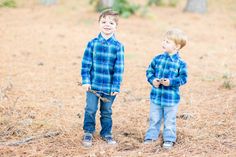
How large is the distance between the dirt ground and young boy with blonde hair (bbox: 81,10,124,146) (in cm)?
62

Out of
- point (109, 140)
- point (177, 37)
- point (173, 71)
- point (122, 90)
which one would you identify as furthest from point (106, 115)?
point (122, 90)

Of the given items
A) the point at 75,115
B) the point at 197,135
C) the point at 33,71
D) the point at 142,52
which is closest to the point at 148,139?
the point at 197,135

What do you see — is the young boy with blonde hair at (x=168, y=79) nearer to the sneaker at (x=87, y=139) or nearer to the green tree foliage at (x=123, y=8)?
the sneaker at (x=87, y=139)

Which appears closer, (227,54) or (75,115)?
(75,115)

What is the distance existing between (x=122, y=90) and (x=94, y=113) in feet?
8.37

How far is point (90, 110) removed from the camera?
5.64 meters

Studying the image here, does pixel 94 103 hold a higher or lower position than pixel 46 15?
lower

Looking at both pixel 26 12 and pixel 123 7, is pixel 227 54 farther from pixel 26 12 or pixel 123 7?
pixel 26 12

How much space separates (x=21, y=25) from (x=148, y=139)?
9179 mm

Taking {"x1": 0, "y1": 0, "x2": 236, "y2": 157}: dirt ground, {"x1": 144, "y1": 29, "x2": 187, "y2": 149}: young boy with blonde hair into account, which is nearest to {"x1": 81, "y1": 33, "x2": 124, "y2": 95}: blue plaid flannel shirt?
{"x1": 144, "y1": 29, "x2": 187, "y2": 149}: young boy with blonde hair

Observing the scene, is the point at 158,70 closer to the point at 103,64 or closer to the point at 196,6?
the point at 103,64

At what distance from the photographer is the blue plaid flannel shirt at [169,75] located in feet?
18.2

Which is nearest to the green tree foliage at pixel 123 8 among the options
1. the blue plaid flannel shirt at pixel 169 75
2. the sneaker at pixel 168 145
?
the blue plaid flannel shirt at pixel 169 75

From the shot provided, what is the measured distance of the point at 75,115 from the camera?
22.2ft
